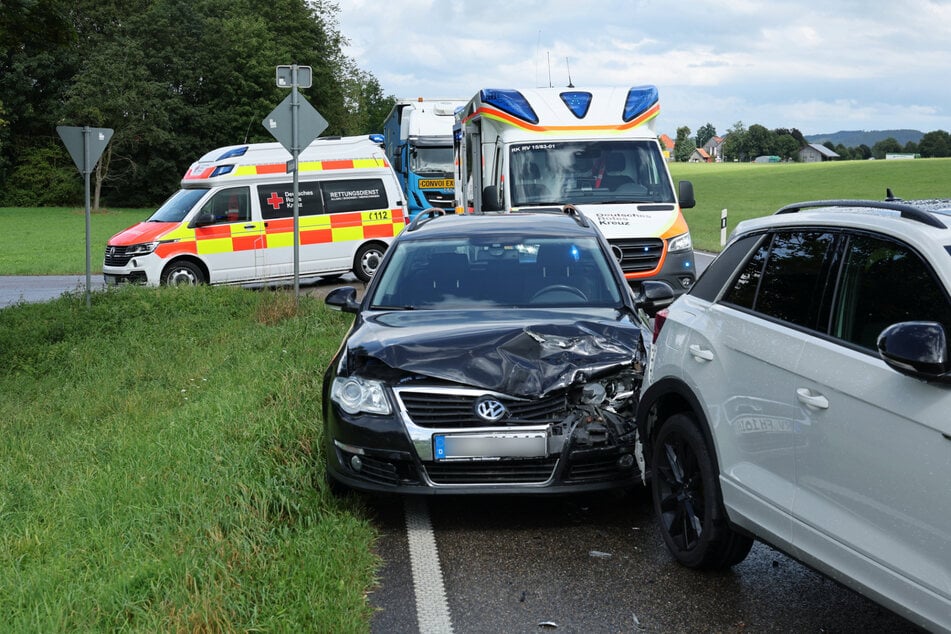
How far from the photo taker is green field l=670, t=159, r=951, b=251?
5595 cm

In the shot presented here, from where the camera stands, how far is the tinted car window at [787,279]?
4.27 metres

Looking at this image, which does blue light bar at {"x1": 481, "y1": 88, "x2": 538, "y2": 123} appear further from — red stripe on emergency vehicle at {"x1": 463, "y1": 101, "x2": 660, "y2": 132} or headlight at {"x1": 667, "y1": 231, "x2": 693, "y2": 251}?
headlight at {"x1": 667, "y1": 231, "x2": 693, "y2": 251}

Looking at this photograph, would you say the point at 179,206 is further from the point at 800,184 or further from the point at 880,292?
the point at 800,184

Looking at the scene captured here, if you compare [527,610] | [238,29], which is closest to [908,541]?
[527,610]

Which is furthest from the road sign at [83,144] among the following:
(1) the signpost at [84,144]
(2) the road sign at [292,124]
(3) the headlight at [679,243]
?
(3) the headlight at [679,243]

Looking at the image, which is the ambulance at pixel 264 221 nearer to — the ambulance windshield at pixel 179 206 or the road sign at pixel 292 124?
the ambulance windshield at pixel 179 206

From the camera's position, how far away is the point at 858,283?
156 inches

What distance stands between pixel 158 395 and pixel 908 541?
7971mm

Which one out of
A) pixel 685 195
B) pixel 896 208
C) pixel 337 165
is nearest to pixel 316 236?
pixel 337 165

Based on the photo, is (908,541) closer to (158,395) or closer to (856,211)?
(856,211)

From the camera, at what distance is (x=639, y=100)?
14.3m

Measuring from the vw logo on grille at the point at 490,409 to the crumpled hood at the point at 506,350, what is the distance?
64mm

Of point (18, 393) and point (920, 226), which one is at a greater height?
point (920, 226)

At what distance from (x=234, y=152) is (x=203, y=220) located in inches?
66.7
